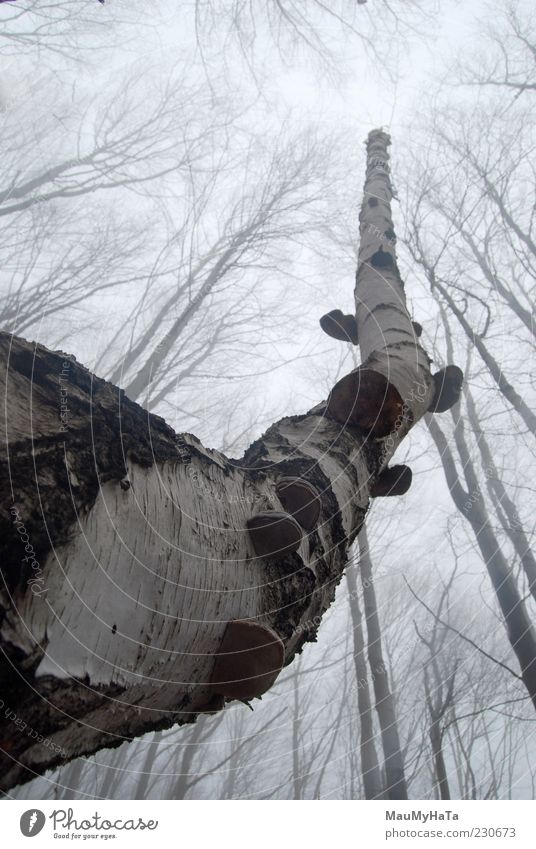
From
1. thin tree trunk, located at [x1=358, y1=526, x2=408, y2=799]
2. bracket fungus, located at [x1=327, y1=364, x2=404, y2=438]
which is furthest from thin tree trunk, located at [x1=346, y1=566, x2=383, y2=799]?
bracket fungus, located at [x1=327, y1=364, x2=404, y2=438]

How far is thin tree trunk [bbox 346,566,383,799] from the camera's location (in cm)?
524

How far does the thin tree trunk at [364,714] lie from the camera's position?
5242 millimetres

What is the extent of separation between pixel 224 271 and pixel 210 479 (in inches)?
290

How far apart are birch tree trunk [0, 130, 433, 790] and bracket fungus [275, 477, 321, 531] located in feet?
0.07

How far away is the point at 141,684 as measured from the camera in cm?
58

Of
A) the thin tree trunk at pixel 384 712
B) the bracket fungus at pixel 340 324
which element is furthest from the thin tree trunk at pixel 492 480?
the bracket fungus at pixel 340 324

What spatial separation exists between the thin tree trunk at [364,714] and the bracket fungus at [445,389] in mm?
4771

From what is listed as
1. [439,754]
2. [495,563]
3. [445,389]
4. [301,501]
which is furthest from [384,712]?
[301,501]

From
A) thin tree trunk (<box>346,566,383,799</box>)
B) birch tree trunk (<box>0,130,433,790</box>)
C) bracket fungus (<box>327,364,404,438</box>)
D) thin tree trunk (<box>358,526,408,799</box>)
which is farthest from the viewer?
thin tree trunk (<box>346,566,383,799</box>)

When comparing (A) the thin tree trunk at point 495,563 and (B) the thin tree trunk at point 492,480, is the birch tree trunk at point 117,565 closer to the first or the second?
(A) the thin tree trunk at point 495,563

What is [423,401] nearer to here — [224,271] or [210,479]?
[210,479]

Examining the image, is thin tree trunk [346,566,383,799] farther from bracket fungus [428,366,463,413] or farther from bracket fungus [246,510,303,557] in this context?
bracket fungus [246,510,303,557]

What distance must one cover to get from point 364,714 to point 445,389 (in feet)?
16.4
